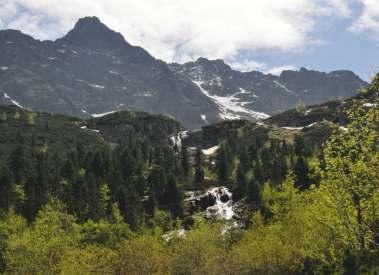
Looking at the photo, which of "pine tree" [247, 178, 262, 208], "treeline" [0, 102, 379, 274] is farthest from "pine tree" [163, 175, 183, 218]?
"treeline" [0, 102, 379, 274]

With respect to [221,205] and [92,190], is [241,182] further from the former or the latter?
[92,190]

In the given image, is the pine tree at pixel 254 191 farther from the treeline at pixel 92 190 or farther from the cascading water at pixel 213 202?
the treeline at pixel 92 190

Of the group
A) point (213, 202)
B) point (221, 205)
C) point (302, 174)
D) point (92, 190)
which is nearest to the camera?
point (92, 190)

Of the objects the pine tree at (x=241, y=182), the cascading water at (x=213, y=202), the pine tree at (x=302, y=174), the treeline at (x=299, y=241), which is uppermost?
the treeline at (x=299, y=241)

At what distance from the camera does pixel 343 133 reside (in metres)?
34.6

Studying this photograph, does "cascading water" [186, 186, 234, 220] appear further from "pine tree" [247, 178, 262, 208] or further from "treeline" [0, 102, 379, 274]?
"treeline" [0, 102, 379, 274]

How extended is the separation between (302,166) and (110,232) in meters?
73.5

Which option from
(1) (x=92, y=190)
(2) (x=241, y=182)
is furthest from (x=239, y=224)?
(1) (x=92, y=190)

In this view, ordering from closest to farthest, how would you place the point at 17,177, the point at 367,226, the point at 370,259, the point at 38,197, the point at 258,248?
the point at 367,226, the point at 370,259, the point at 258,248, the point at 38,197, the point at 17,177

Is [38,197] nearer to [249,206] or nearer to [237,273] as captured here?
[249,206]

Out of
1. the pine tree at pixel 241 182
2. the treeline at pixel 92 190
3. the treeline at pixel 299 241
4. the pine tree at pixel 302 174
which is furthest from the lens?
the pine tree at pixel 241 182

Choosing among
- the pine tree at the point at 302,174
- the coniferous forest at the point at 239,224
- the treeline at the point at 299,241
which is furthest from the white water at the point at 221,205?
the treeline at the point at 299,241

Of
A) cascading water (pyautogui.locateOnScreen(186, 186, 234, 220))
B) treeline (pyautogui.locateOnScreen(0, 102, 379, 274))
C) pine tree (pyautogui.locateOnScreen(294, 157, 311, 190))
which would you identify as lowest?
cascading water (pyautogui.locateOnScreen(186, 186, 234, 220))

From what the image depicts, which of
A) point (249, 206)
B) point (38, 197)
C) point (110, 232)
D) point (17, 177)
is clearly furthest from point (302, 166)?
point (17, 177)
